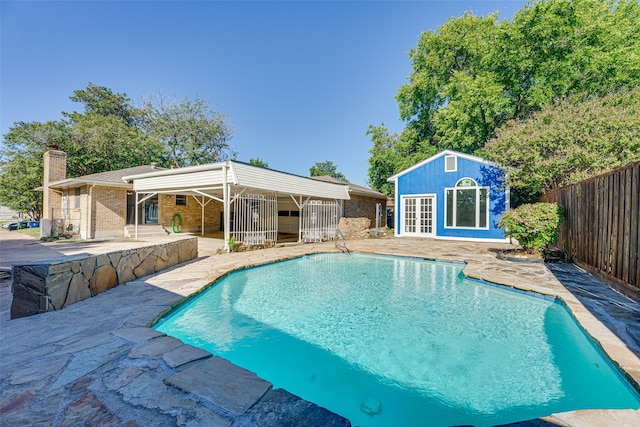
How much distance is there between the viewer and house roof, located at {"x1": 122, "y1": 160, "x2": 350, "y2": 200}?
28.9 ft

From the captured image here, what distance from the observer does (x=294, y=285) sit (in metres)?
5.92

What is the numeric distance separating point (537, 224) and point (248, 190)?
9224 millimetres

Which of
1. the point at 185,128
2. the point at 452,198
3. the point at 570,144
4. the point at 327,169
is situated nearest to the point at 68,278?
the point at 452,198

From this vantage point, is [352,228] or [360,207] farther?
[360,207]

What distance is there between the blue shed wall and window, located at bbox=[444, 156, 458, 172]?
0.11 metres

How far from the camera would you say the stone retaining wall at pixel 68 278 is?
3.28 metres

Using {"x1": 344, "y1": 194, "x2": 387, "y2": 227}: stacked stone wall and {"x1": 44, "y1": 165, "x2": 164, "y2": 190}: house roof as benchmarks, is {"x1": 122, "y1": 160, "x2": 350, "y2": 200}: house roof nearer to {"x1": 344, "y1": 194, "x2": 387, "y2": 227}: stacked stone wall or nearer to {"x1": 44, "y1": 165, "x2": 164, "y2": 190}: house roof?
{"x1": 44, "y1": 165, "x2": 164, "y2": 190}: house roof

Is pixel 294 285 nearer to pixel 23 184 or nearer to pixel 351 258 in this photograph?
pixel 351 258

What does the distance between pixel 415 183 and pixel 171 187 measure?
11079mm

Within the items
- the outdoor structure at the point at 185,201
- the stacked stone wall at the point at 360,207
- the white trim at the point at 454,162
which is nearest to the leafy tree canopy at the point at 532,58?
the white trim at the point at 454,162

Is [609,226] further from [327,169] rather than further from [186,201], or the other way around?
[327,169]

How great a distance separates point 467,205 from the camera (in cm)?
1216

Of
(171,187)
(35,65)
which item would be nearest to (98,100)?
(35,65)

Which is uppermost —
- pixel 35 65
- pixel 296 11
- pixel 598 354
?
pixel 296 11
